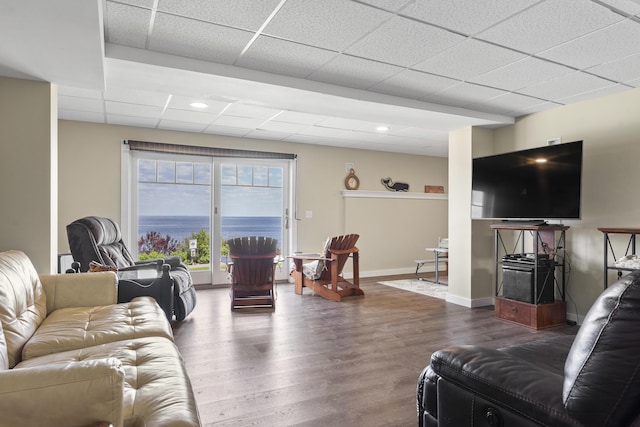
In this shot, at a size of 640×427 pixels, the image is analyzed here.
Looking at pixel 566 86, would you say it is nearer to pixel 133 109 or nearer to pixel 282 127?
pixel 282 127

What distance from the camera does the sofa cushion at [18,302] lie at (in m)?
1.83

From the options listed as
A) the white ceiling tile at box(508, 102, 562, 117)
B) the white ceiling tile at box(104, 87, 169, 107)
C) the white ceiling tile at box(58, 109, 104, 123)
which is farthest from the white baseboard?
the white ceiling tile at box(58, 109, 104, 123)

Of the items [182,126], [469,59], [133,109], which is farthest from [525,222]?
[133,109]

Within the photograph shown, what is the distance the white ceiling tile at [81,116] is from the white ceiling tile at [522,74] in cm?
426

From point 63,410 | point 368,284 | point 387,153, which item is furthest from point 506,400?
point 387,153

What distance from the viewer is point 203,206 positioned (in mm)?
5793

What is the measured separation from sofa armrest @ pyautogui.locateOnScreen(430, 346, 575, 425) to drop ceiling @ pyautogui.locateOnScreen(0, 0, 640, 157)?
190 centimetres

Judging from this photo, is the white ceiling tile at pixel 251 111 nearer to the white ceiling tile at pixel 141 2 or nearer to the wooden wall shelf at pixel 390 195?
the white ceiling tile at pixel 141 2

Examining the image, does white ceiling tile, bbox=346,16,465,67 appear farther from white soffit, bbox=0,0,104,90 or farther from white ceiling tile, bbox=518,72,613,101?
white soffit, bbox=0,0,104,90

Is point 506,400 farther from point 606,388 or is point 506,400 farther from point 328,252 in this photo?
point 328,252

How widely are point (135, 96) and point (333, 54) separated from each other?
2.23 metres

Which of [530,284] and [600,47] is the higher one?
[600,47]

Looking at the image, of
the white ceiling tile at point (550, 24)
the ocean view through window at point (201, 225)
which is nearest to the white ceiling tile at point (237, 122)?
the ocean view through window at point (201, 225)

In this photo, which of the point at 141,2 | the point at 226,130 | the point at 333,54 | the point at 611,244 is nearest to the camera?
the point at 141,2
